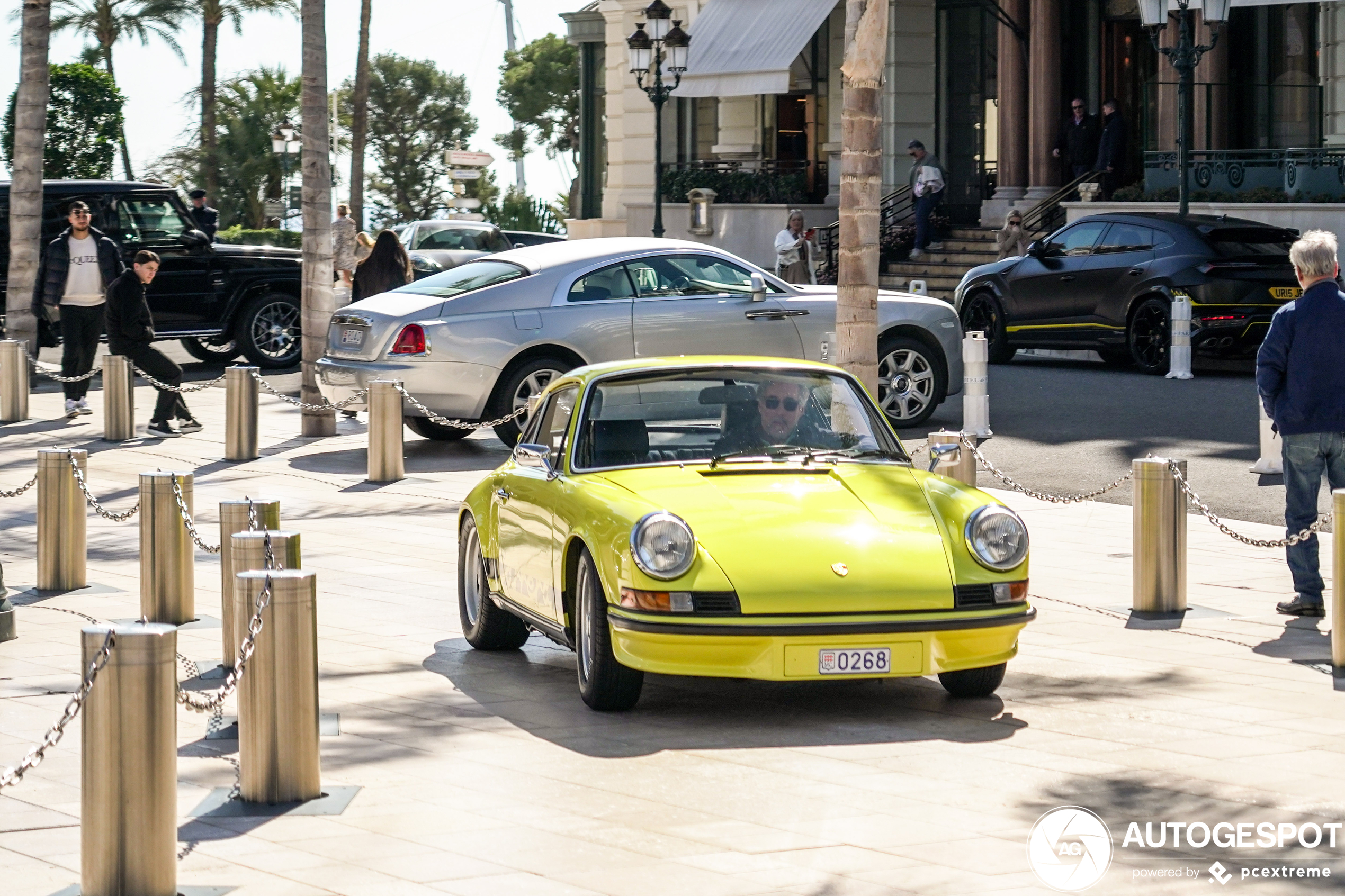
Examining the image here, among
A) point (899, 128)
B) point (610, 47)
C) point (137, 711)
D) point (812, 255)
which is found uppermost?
point (610, 47)

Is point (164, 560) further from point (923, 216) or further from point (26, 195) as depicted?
point (923, 216)

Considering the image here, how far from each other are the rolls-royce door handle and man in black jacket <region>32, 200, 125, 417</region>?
245 inches

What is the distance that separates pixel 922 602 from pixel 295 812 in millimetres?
2389

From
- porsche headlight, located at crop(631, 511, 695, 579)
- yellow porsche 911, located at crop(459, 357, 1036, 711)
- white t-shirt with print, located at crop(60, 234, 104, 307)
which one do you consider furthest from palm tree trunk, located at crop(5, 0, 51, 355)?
porsche headlight, located at crop(631, 511, 695, 579)

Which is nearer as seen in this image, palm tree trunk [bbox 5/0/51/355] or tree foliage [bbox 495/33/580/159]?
palm tree trunk [bbox 5/0/51/355]

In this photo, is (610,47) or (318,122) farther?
(610,47)

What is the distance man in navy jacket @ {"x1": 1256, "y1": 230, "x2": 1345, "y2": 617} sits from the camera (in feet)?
30.6

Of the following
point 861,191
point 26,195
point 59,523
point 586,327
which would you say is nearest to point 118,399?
point 586,327

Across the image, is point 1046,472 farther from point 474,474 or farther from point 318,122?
point 318,122

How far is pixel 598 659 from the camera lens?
7363mm

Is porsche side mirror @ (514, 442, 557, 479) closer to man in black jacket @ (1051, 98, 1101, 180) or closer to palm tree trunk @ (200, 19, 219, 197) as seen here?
man in black jacket @ (1051, 98, 1101, 180)

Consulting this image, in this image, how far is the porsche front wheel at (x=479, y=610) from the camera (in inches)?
348

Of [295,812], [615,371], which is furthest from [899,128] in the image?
[295,812]

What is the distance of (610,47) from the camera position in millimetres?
40812
